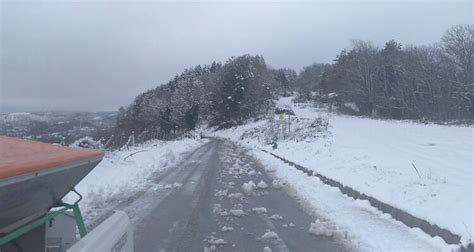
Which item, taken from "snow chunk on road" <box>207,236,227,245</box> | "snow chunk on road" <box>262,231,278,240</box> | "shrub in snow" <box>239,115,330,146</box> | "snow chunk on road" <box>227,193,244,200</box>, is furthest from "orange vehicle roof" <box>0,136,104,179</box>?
"shrub in snow" <box>239,115,330,146</box>

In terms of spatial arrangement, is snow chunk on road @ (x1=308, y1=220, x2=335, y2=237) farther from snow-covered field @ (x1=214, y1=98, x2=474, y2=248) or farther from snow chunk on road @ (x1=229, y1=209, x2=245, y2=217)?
snow chunk on road @ (x1=229, y1=209, x2=245, y2=217)

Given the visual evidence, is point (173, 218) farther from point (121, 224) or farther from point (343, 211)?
point (121, 224)

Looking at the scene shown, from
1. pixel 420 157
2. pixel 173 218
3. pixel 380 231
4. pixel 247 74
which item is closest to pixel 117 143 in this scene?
pixel 420 157

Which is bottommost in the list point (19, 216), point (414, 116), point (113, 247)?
point (414, 116)

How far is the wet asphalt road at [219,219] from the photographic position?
745 centimetres

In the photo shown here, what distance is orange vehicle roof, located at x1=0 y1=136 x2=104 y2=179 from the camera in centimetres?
279

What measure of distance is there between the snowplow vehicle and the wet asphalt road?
9.85 ft

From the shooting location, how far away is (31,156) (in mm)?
3256

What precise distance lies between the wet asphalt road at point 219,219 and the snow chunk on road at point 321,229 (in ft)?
0.49

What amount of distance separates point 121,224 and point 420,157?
1412 centimetres

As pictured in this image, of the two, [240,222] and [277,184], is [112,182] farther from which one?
[240,222]

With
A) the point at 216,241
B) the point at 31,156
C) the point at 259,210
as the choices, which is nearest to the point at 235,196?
the point at 259,210

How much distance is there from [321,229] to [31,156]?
5845 millimetres

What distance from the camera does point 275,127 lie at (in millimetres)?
44250
